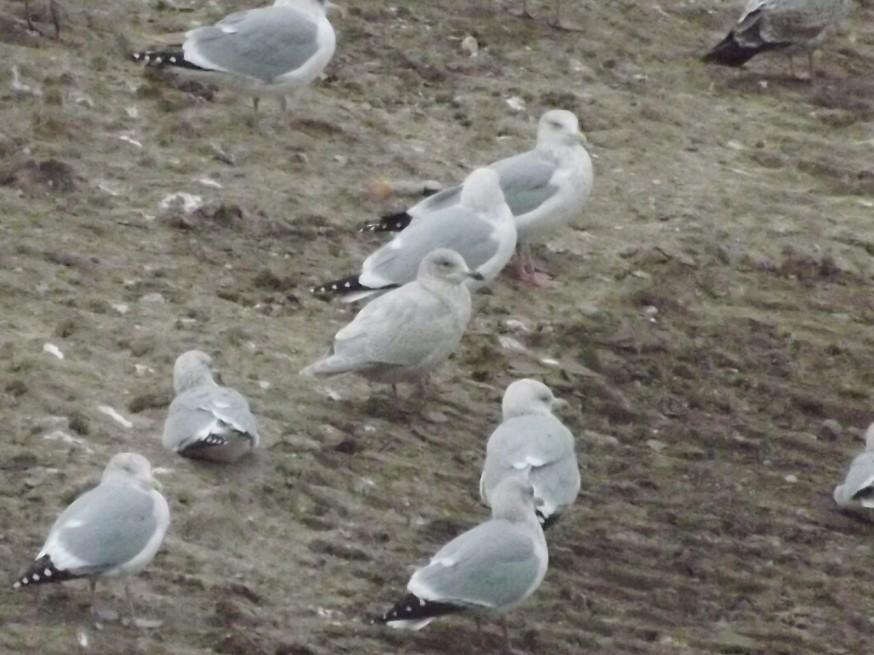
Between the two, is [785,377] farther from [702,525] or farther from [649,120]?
[649,120]

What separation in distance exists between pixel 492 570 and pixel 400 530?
81 cm

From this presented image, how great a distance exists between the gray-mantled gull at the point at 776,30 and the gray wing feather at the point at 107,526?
6.85 m

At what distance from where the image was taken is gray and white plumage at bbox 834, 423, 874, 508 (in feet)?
23.3

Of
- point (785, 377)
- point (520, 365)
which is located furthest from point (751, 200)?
point (520, 365)

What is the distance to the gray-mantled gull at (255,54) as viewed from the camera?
952 cm

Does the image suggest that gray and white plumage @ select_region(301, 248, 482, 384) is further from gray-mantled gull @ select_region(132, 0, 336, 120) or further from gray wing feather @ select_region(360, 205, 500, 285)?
gray-mantled gull @ select_region(132, 0, 336, 120)

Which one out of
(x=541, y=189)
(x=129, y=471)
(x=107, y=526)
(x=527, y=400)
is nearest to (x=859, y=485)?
(x=527, y=400)

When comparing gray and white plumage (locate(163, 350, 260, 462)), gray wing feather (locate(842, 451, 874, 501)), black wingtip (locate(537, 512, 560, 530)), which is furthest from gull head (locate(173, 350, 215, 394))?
gray wing feather (locate(842, 451, 874, 501))

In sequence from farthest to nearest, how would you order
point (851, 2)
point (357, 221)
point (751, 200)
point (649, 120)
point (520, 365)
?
1. point (851, 2)
2. point (649, 120)
3. point (751, 200)
4. point (357, 221)
5. point (520, 365)

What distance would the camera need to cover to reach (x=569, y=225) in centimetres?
955

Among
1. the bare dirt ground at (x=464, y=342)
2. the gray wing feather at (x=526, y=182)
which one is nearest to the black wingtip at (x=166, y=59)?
the bare dirt ground at (x=464, y=342)

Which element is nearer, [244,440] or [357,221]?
[244,440]

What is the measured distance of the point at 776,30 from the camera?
12.0m

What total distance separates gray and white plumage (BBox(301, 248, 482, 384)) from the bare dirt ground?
221mm
